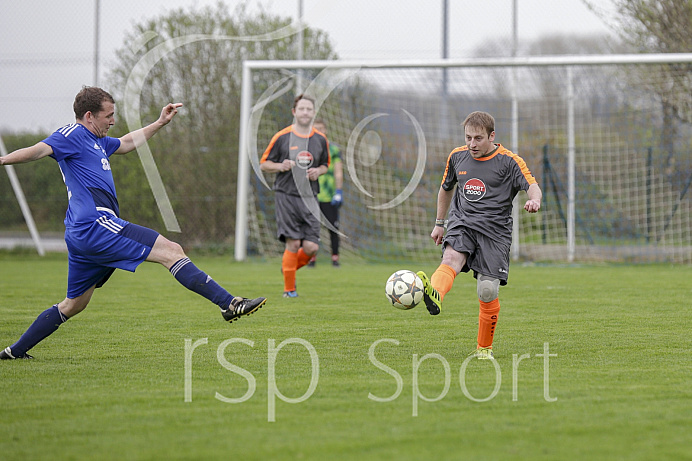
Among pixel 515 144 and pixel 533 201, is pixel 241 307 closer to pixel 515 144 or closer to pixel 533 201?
pixel 533 201

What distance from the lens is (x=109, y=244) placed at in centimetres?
484

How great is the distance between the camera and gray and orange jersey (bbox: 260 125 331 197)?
8.58m

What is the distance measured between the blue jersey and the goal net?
843cm

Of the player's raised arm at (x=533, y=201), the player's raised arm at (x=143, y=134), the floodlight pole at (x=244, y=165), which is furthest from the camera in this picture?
the floodlight pole at (x=244, y=165)

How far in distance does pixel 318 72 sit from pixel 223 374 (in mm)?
10310

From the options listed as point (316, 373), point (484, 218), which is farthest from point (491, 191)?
point (316, 373)

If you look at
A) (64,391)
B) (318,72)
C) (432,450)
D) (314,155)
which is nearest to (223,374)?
(64,391)

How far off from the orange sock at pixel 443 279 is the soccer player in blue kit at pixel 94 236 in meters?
1.08

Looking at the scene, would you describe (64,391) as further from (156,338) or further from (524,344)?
(524,344)

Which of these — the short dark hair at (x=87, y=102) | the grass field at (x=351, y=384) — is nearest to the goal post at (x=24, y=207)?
the grass field at (x=351, y=384)

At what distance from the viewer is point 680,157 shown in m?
13.2

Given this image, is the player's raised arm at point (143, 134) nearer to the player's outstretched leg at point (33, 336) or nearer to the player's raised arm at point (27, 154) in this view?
the player's raised arm at point (27, 154)

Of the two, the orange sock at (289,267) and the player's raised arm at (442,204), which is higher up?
the player's raised arm at (442,204)

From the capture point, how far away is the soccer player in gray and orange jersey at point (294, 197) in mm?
8484
